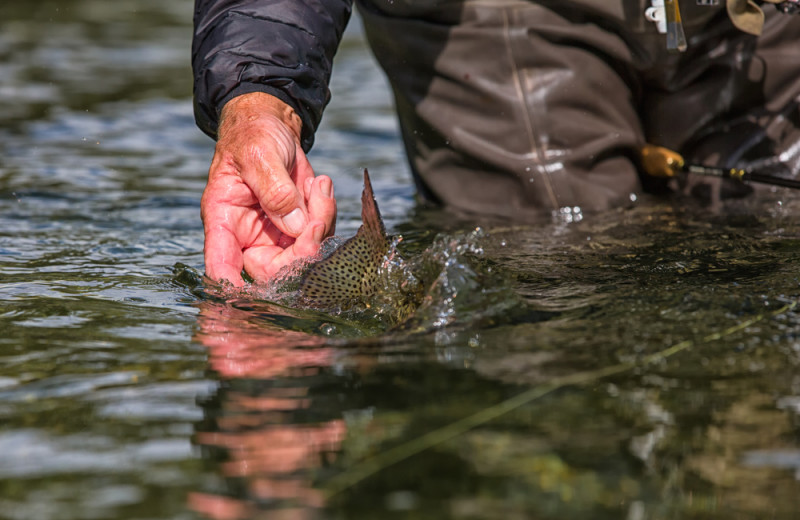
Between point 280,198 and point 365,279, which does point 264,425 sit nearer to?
point 365,279

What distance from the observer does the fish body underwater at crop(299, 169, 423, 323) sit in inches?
91.5

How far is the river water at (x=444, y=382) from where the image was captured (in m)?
1.40

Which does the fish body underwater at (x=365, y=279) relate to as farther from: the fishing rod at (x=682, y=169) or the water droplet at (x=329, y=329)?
the fishing rod at (x=682, y=169)

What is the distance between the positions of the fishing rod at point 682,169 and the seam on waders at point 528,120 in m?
0.41

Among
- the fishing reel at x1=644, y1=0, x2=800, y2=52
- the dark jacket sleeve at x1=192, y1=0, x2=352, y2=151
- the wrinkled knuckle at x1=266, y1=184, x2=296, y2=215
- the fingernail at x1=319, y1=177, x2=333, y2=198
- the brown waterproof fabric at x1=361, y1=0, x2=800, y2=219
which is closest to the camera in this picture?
the wrinkled knuckle at x1=266, y1=184, x2=296, y2=215

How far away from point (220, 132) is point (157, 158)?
2.69m

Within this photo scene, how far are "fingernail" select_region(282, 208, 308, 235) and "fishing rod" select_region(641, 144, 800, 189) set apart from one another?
1.57m

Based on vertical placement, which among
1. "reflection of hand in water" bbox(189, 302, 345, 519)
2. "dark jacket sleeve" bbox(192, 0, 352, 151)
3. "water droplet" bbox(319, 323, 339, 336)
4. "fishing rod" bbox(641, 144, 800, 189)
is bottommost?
"water droplet" bbox(319, 323, 339, 336)

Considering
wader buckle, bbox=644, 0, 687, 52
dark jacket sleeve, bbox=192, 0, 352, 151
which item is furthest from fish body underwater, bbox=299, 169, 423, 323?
wader buckle, bbox=644, 0, 687, 52

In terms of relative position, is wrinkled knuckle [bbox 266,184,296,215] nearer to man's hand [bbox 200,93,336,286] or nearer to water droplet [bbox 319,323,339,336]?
man's hand [bbox 200,93,336,286]

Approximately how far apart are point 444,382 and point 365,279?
655 mm

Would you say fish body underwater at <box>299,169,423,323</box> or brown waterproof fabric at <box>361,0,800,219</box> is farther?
brown waterproof fabric at <box>361,0,800,219</box>

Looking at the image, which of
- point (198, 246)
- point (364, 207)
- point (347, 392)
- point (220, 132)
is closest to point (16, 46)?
point (198, 246)

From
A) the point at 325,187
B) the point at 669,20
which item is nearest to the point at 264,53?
the point at 325,187
